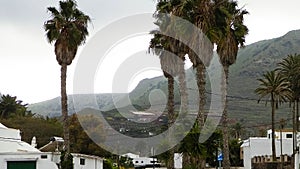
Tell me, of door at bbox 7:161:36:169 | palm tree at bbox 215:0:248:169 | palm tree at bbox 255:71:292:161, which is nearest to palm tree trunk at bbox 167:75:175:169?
palm tree at bbox 215:0:248:169

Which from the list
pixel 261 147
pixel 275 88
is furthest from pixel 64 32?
pixel 261 147

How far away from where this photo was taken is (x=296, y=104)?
60.5 m

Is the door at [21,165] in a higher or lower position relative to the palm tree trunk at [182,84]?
lower

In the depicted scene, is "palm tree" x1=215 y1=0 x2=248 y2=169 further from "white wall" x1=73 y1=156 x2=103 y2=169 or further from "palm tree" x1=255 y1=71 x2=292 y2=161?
"palm tree" x1=255 y1=71 x2=292 y2=161

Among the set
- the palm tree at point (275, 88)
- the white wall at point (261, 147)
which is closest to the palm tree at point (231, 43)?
the palm tree at point (275, 88)

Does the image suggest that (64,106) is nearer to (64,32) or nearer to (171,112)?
(64,32)

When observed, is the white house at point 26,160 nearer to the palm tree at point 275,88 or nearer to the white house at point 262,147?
the palm tree at point 275,88

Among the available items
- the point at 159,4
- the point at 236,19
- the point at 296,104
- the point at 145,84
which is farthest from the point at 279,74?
the point at 145,84

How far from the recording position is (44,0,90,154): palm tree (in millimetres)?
37562

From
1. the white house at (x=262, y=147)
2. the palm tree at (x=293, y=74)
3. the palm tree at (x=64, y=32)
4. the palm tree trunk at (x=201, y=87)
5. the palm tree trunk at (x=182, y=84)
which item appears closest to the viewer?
the palm tree trunk at (x=201, y=87)

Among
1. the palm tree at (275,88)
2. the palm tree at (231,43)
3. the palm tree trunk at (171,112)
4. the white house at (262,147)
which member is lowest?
the white house at (262,147)

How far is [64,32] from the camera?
37750 millimetres

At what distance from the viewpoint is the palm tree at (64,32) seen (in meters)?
37.6

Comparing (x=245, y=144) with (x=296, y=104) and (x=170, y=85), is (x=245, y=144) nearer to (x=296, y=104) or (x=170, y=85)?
(x=296, y=104)
